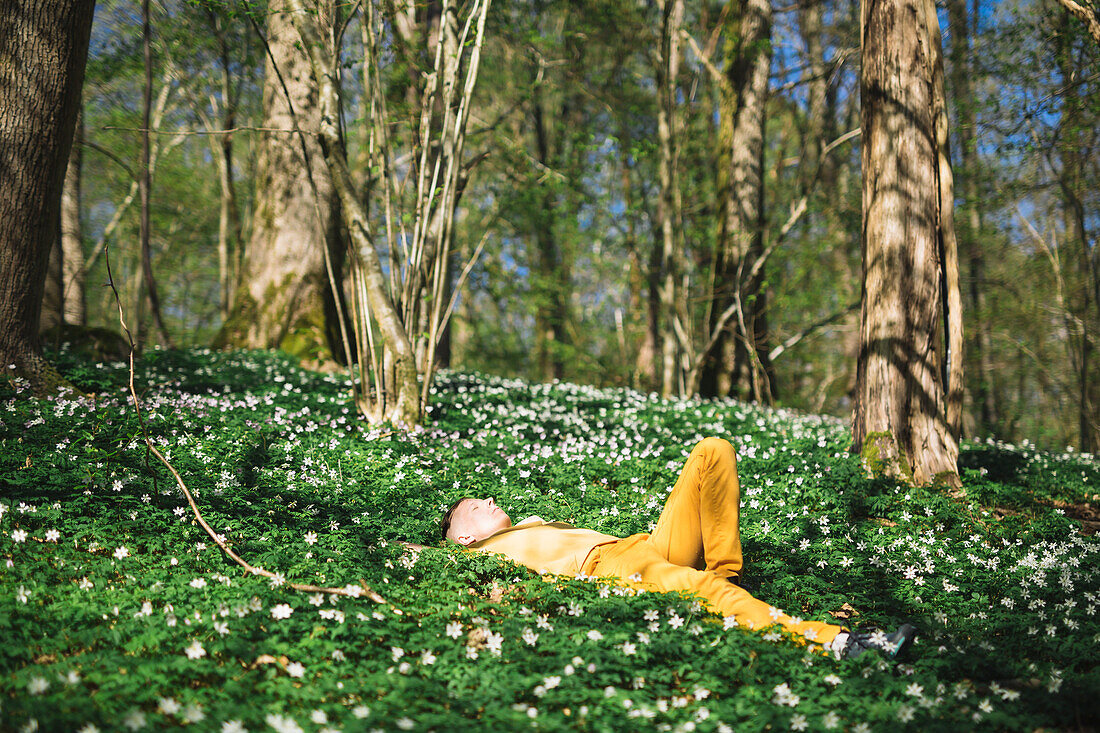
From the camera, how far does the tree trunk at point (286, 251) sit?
10.9 metres

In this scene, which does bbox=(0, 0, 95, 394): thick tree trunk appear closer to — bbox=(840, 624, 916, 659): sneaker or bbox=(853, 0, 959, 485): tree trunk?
bbox=(840, 624, 916, 659): sneaker

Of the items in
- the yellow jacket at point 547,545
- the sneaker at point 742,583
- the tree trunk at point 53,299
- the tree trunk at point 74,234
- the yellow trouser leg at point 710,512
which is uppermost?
the tree trunk at point 74,234

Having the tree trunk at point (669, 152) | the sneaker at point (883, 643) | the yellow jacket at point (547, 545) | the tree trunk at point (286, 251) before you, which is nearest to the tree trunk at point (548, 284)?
the tree trunk at point (669, 152)

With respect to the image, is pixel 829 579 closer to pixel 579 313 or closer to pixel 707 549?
pixel 707 549

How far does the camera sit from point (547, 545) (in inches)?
153

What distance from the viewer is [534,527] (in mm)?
3996

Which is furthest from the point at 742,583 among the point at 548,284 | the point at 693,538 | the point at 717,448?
the point at 548,284

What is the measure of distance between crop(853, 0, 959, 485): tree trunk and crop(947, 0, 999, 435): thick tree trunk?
30.6 feet

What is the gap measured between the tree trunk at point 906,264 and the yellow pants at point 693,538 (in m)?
2.95

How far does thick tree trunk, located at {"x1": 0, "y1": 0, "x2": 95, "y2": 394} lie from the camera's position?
16.9 feet

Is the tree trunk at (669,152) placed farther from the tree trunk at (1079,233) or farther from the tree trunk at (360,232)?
the tree trunk at (360,232)

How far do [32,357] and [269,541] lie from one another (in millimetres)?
3697

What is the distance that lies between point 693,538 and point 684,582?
288 millimetres

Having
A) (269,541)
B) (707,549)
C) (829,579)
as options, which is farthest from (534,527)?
(829,579)
